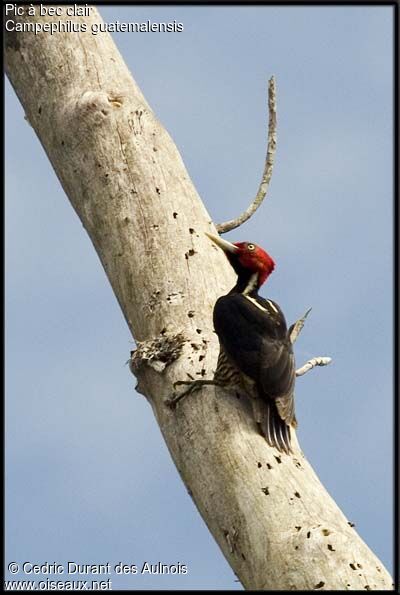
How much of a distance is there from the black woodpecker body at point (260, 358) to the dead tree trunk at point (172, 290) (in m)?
0.08

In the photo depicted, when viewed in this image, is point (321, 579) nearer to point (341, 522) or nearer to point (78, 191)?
point (341, 522)

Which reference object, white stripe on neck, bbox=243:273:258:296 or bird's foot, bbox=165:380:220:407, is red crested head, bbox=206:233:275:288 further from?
bird's foot, bbox=165:380:220:407

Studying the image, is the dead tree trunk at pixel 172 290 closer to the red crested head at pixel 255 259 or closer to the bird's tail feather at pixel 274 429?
the bird's tail feather at pixel 274 429

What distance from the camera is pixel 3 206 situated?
19.5 feet

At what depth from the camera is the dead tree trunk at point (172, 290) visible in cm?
387

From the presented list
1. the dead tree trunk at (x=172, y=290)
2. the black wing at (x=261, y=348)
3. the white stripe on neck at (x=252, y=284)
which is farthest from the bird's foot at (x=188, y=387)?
the white stripe on neck at (x=252, y=284)

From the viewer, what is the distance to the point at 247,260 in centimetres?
542

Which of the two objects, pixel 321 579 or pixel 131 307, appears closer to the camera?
pixel 321 579

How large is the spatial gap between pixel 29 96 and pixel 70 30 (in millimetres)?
434

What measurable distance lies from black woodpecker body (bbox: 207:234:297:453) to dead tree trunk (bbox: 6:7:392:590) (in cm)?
8

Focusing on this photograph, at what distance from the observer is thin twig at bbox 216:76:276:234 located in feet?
17.9

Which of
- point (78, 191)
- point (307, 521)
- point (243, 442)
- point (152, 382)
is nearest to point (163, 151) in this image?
point (78, 191)

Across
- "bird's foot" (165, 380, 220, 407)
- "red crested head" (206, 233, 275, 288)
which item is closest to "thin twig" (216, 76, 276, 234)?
"red crested head" (206, 233, 275, 288)

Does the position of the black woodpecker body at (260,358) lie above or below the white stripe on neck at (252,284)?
below
